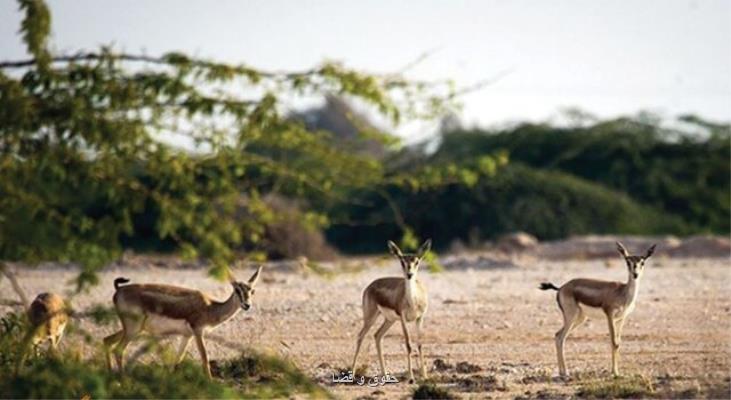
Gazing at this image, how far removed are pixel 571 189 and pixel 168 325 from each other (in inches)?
1028

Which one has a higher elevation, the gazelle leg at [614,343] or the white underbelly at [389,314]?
the white underbelly at [389,314]

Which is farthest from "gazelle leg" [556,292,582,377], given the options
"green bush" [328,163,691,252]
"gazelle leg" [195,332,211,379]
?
"green bush" [328,163,691,252]

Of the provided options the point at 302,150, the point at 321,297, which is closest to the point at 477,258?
the point at 321,297

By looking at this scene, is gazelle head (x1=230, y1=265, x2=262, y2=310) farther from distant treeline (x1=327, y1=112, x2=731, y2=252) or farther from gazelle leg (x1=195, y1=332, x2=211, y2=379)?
distant treeline (x1=327, y1=112, x2=731, y2=252)

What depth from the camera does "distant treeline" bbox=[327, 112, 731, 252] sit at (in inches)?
1490

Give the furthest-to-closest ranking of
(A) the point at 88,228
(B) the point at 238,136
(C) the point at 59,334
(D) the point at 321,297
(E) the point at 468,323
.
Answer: (D) the point at 321,297
(E) the point at 468,323
(C) the point at 59,334
(B) the point at 238,136
(A) the point at 88,228

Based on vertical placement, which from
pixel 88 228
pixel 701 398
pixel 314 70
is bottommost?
pixel 701 398

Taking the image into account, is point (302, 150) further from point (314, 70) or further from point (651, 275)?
point (651, 275)

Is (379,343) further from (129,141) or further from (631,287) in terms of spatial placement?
(129,141)

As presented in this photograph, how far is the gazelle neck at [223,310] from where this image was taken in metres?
13.0

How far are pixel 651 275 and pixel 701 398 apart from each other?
40.1 ft

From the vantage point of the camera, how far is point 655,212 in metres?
39.2

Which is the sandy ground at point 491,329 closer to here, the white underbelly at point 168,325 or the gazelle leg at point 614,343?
the gazelle leg at point 614,343

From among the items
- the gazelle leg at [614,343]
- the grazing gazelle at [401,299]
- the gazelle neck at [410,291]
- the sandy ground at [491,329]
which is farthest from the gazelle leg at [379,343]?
the gazelle leg at [614,343]
